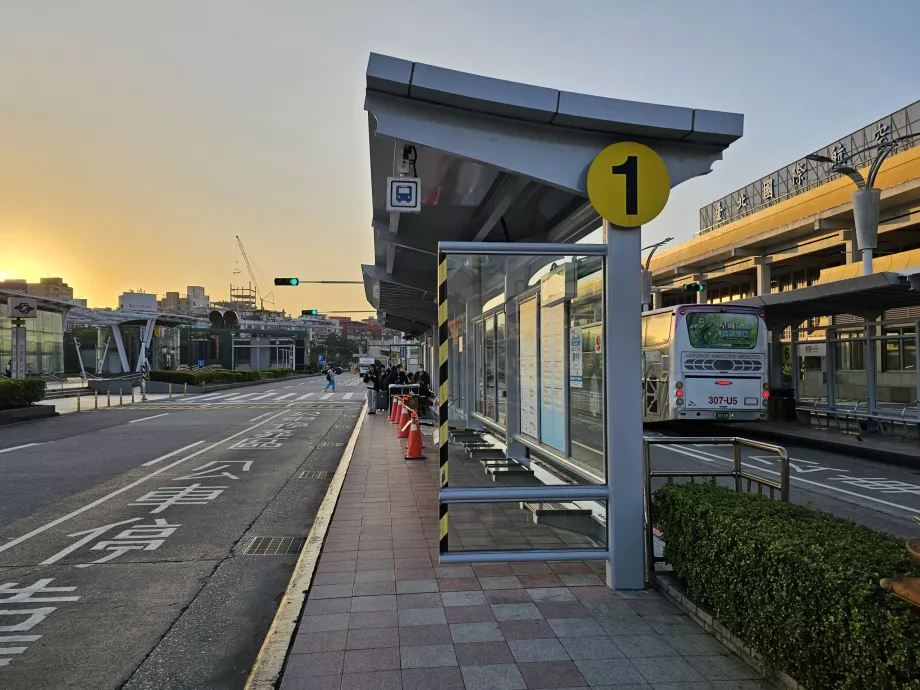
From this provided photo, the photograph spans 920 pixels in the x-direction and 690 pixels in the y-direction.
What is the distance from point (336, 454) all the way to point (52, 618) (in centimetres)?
882

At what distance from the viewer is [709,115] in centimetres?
502

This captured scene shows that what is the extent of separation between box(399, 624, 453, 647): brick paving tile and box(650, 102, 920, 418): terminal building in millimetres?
11926

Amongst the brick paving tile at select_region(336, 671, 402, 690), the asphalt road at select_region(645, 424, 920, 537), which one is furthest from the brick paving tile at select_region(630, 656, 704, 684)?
the asphalt road at select_region(645, 424, 920, 537)

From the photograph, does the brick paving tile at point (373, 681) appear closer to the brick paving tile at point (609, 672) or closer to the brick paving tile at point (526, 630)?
the brick paving tile at point (526, 630)

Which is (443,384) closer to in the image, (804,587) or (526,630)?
(526,630)

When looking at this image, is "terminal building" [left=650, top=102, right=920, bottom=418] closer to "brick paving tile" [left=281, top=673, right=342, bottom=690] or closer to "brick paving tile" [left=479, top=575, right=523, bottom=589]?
"brick paving tile" [left=479, top=575, right=523, bottom=589]

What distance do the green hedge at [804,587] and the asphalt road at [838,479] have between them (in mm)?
2555

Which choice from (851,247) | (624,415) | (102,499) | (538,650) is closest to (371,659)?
(538,650)

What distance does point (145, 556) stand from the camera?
252 inches

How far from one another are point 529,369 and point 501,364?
1.09m

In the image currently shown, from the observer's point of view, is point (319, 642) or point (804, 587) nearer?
point (804, 587)

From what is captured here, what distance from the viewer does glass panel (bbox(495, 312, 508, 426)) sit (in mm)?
8055

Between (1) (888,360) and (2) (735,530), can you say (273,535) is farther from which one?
(1) (888,360)

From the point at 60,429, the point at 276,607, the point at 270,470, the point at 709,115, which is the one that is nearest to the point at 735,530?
the point at 709,115
